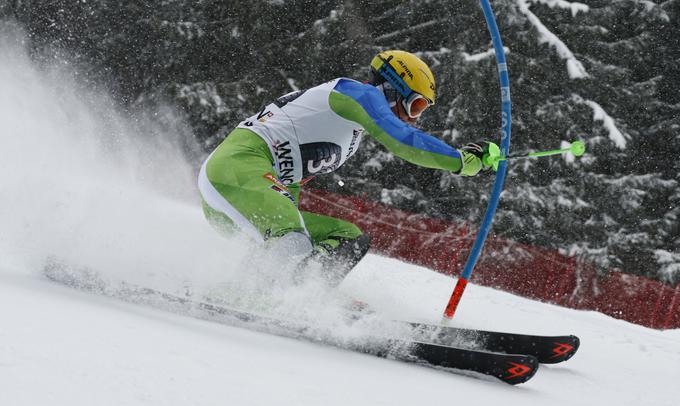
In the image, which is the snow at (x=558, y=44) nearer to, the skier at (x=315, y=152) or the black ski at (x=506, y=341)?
the skier at (x=315, y=152)

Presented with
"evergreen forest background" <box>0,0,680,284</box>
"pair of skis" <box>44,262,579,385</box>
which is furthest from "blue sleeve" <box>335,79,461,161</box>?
"evergreen forest background" <box>0,0,680,284</box>

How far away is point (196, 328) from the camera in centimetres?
309

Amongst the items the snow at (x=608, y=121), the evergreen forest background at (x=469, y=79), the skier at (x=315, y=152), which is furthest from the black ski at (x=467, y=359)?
the snow at (x=608, y=121)

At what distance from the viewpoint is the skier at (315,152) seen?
3637mm

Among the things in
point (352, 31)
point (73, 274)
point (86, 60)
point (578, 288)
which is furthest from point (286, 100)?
point (86, 60)

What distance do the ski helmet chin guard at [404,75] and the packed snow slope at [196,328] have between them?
1.21 metres

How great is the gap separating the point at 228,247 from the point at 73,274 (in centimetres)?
92

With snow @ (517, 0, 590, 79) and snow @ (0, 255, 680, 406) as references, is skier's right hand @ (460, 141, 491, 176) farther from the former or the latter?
snow @ (517, 0, 590, 79)

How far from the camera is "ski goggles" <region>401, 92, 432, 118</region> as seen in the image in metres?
4.03

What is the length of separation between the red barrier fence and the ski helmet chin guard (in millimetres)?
7751

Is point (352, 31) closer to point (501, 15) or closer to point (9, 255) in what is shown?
point (501, 15)

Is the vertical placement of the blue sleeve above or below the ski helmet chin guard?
below

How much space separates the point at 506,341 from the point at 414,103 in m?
1.41

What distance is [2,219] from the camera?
407 cm
